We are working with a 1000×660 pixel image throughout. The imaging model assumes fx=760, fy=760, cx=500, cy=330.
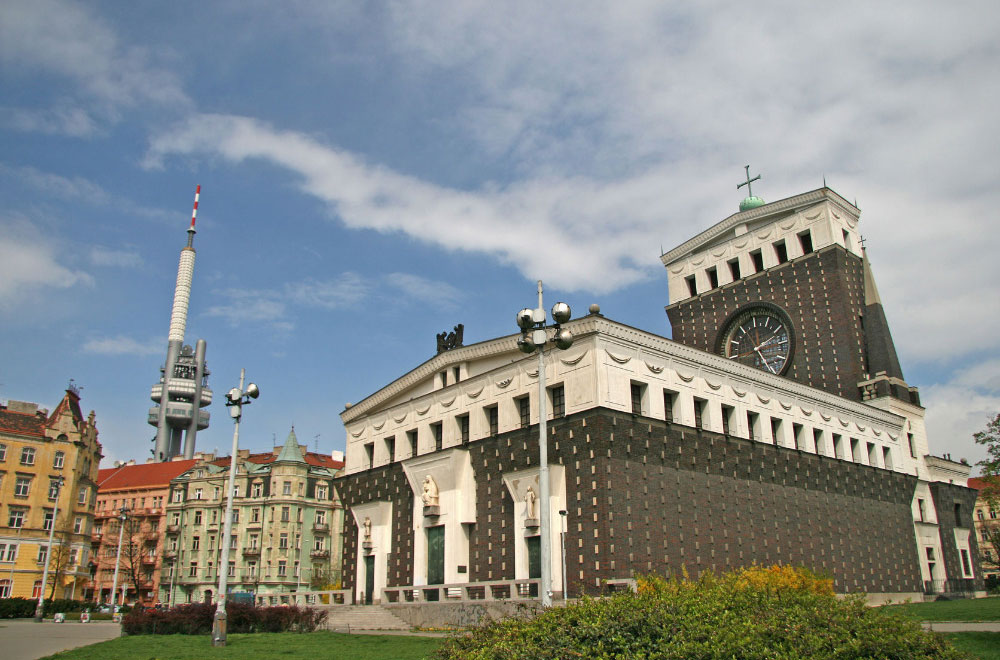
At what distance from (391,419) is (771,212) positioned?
31.6 m

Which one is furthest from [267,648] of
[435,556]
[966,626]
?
[966,626]

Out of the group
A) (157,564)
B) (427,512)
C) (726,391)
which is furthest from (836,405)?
(157,564)

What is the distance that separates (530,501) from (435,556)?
8.03 m

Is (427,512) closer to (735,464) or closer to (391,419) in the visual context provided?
(391,419)

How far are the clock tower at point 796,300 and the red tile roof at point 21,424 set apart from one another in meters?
55.6

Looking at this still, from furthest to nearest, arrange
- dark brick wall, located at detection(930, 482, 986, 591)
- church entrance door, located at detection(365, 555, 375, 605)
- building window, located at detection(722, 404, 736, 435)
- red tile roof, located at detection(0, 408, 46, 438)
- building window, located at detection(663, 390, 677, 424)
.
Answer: red tile roof, located at detection(0, 408, 46, 438) < dark brick wall, located at detection(930, 482, 986, 591) < church entrance door, located at detection(365, 555, 375, 605) < building window, located at detection(722, 404, 736, 435) < building window, located at detection(663, 390, 677, 424)

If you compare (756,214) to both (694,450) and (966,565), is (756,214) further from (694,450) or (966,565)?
(966,565)

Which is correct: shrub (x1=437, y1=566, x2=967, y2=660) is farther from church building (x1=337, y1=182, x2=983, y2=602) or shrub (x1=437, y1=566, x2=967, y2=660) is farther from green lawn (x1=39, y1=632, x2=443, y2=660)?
green lawn (x1=39, y1=632, x2=443, y2=660)

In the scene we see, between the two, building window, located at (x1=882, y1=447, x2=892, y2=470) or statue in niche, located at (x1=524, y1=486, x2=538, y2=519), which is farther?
building window, located at (x1=882, y1=447, x2=892, y2=470)

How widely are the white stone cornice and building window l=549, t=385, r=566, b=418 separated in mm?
28231

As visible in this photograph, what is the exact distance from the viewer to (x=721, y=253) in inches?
2286

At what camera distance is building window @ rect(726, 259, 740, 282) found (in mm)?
57219

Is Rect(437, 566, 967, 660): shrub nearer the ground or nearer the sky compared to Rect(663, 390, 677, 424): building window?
nearer the ground

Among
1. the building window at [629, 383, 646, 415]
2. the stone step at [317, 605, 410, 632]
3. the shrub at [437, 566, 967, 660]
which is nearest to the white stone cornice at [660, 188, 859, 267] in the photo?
the building window at [629, 383, 646, 415]
